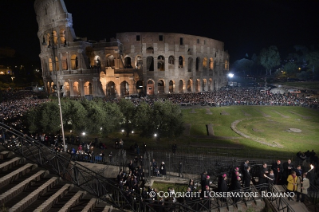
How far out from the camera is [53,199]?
6234 mm

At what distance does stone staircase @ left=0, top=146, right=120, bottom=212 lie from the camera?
584 cm

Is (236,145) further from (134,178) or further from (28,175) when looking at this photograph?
(28,175)

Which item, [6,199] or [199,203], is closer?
[6,199]

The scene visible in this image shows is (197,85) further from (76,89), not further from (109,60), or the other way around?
(76,89)

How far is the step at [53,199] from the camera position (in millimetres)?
5797

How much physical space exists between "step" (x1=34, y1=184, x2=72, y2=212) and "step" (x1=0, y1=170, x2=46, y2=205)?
0.94 meters

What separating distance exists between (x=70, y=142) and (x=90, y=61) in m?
34.8

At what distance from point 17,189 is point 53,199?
3.59ft

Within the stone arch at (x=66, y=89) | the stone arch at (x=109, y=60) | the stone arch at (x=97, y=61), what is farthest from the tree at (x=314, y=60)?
the stone arch at (x=66, y=89)

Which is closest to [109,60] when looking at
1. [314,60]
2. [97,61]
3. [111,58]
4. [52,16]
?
[111,58]

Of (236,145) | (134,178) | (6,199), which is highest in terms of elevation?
(6,199)

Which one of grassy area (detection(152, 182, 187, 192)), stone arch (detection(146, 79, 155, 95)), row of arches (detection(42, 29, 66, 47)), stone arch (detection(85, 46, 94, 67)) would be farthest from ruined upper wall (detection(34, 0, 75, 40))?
grassy area (detection(152, 182, 187, 192))

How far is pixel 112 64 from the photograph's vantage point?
5272 cm

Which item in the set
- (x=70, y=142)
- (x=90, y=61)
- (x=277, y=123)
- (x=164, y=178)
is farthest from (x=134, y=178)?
(x=90, y=61)
